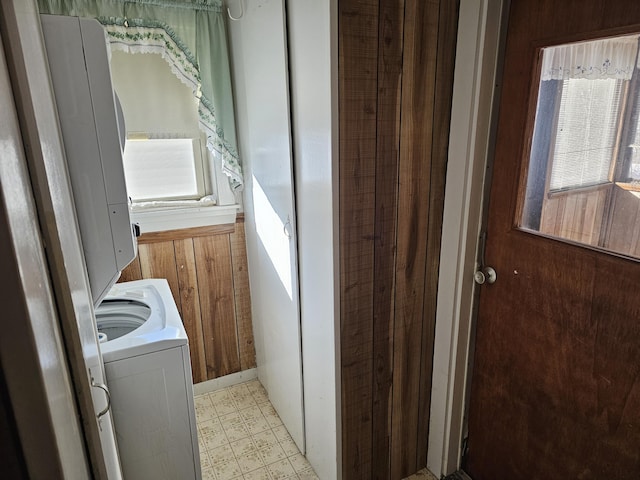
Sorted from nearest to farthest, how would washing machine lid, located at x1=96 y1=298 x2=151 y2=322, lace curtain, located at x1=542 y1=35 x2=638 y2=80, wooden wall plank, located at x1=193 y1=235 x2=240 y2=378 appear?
lace curtain, located at x1=542 y1=35 x2=638 y2=80 → washing machine lid, located at x1=96 y1=298 x2=151 y2=322 → wooden wall plank, located at x1=193 y1=235 x2=240 y2=378

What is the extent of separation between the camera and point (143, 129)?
2.15 m

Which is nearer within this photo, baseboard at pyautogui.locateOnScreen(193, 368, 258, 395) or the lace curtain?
the lace curtain

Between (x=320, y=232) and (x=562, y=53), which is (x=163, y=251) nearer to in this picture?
(x=320, y=232)

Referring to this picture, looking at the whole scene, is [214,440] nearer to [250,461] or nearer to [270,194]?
[250,461]

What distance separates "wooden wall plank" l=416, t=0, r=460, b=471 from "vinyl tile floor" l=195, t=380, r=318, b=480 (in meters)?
0.59

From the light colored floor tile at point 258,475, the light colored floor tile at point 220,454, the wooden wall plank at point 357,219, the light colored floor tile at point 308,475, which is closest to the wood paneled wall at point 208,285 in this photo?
the light colored floor tile at point 220,454

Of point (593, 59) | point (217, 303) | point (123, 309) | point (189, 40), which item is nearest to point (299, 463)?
point (217, 303)

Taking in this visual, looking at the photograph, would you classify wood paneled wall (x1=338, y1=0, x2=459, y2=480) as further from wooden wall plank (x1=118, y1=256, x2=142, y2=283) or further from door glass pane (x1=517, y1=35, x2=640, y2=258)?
wooden wall plank (x1=118, y1=256, x2=142, y2=283)

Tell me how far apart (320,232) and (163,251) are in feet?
3.60

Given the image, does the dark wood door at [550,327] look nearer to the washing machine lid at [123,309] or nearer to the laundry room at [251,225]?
the laundry room at [251,225]

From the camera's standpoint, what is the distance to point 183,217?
2232 mm

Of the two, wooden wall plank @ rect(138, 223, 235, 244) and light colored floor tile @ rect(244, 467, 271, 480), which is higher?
wooden wall plank @ rect(138, 223, 235, 244)

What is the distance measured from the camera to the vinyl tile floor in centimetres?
194

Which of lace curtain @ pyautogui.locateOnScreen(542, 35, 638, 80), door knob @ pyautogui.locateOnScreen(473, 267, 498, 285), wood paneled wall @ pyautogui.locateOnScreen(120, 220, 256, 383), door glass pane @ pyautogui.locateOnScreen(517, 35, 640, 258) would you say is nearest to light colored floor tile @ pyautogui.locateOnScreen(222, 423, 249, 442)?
wood paneled wall @ pyautogui.locateOnScreen(120, 220, 256, 383)
